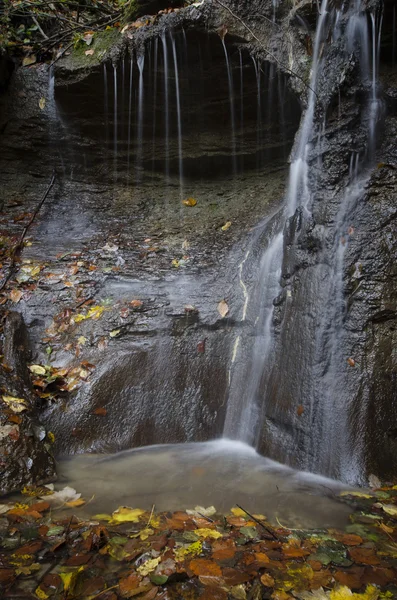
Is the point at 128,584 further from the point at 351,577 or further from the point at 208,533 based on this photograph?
the point at 351,577

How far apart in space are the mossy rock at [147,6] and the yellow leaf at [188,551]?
8404 mm

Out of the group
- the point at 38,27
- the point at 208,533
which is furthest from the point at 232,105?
the point at 208,533

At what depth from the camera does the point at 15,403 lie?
343cm

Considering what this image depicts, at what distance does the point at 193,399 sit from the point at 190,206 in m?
4.53

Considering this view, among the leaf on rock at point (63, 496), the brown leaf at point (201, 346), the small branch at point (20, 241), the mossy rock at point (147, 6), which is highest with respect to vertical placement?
the mossy rock at point (147, 6)

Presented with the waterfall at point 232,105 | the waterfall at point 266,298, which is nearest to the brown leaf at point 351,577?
the waterfall at point 266,298

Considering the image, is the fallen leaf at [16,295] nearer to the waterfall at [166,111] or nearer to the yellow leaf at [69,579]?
the yellow leaf at [69,579]

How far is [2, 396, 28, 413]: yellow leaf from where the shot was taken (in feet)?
11.1

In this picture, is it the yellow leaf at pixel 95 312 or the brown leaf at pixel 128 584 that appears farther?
the yellow leaf at pixel 95 312

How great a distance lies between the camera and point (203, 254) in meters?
6.38

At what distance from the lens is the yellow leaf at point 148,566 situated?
6.10ft

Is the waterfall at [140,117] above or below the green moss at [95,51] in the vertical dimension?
below

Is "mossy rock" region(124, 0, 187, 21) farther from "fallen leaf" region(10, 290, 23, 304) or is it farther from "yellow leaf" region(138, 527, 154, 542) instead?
"yellow leaf" region(138, 527, 154, 542)

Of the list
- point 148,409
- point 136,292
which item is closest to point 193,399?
point 148,409
